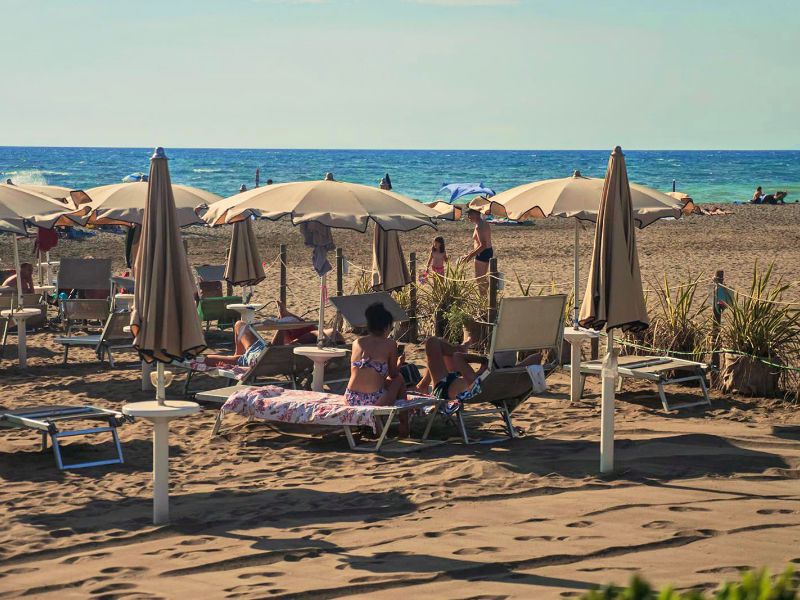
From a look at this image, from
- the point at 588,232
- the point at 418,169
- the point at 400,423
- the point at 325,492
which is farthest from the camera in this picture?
the point at 418,169

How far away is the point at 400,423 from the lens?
26.4ft

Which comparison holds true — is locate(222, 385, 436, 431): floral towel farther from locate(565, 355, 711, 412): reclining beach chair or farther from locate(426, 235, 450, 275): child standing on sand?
locate(426, 235, 450, 275): child standing on sand

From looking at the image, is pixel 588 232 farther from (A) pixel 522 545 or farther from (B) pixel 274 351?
(A) pixel 522 545

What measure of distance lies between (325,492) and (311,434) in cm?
147

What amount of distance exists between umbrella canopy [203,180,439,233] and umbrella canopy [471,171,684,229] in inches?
43.7

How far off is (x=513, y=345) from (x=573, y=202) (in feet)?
6.79

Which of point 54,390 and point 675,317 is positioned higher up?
point 675,317

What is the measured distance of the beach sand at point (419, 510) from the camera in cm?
507

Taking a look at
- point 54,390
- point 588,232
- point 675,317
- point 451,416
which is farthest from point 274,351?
point 588,232

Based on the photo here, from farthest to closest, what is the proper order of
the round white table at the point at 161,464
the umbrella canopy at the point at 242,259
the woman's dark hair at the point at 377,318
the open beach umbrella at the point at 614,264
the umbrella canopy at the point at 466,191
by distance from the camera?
the umbrella canopy at the point at 466,191
the umbrella canopy at the point at 242,259
the woman's dark hair at the point at 377,318
the open beach umbrella at the point at 614,264
the round white table at the point at 161,464

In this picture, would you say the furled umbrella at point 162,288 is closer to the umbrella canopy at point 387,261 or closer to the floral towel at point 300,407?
the floral towel at point 300,407

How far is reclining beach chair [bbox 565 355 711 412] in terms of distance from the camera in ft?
29.5

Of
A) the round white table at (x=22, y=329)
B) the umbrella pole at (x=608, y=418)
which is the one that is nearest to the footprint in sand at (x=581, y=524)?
the umbrella pole at (x=608, y=418)

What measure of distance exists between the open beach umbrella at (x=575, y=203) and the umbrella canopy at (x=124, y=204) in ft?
10.9
